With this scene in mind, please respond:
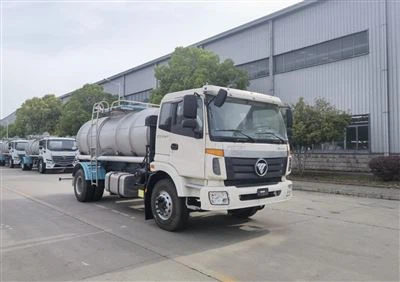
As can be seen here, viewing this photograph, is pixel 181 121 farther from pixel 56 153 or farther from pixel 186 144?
pixel 56 153

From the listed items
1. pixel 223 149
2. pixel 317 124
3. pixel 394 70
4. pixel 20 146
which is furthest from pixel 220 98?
pixel 20 146

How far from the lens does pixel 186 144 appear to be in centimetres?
739

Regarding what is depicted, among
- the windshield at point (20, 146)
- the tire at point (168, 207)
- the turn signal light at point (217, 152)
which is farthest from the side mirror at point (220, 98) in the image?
the windshield at point (20, 146)

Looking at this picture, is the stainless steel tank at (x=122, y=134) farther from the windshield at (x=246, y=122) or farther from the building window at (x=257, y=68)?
the building window at (x=257, y=68)

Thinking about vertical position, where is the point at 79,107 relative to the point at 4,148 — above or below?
above

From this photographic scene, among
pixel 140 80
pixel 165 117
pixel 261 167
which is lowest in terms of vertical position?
pixel 261 167

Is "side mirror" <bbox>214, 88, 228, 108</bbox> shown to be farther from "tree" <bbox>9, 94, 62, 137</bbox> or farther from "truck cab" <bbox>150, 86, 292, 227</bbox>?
"tree" <bbox>9, 94, 62, 137</bbox>

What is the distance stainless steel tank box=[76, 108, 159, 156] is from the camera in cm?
967

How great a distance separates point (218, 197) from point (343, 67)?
60.4ft

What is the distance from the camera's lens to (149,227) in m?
8.20

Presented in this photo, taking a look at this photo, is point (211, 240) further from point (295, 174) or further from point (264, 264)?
point (295, 174)

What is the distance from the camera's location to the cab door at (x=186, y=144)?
7.08 meters

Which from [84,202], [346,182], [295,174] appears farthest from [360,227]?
[295,174]

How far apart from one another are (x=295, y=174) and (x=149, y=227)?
15.1 metres
